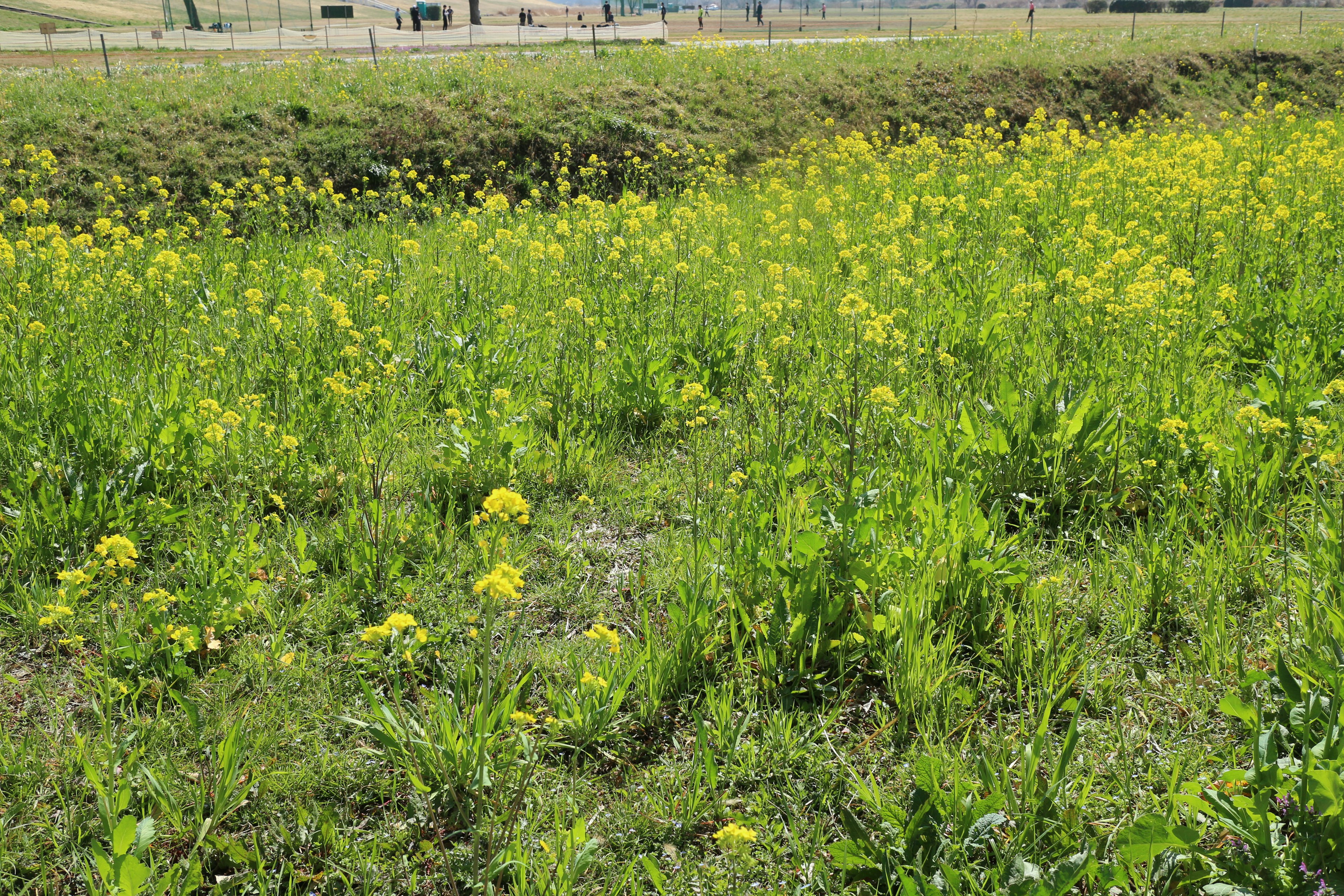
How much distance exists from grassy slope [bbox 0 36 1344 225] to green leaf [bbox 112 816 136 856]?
1194 centimetres

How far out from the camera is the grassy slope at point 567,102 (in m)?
12.7

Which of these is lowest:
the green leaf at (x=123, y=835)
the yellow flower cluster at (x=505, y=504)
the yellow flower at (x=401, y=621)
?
the green leaf at (x=123, y=835)

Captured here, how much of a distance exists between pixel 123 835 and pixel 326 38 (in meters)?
40.2

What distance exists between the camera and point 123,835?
2189 mm

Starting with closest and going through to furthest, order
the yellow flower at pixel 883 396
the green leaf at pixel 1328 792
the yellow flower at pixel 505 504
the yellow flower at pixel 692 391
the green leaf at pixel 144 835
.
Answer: the green leaf at pixel 1328 792 < the green leaf at pixel 144 835 < the yellow flower at pixel 505 504 < the yellow flower at pixel 883 396 < the yellow flower at pixel 692 391

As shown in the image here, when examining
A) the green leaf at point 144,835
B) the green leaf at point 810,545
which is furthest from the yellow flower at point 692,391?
the green leaf at point 144,835

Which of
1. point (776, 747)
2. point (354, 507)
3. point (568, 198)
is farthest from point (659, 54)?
point (776, 747)

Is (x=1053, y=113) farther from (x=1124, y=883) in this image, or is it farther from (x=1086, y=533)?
(x=1124, y=883)

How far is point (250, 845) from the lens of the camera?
8.26 ft

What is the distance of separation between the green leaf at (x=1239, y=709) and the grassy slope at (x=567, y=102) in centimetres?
1275

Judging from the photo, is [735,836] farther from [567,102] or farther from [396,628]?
[567,102]

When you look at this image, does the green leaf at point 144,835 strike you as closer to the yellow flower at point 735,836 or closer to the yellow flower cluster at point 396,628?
the yellow flower cluster at point 396,628

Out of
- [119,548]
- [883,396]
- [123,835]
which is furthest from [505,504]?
[883,396]

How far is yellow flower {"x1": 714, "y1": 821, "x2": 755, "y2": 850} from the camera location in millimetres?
2129
